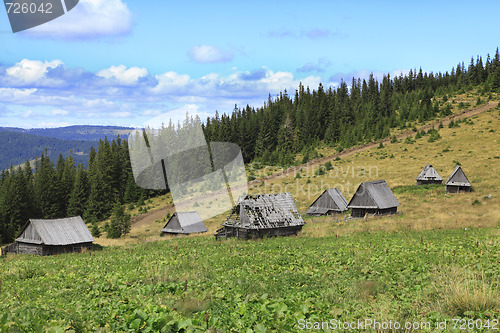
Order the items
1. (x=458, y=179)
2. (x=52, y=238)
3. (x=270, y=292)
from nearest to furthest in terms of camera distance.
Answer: (x=270, y=292)
(x=52, y=238)
(x=458, y=179)

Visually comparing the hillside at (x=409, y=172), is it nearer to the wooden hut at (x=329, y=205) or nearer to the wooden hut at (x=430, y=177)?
the wooden hut at (x=430, y=177)

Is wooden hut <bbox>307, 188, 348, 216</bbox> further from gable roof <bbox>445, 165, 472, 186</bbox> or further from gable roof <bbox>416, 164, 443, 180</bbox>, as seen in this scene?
gable roof <bbox>416, 164, 443, 180</bbox>

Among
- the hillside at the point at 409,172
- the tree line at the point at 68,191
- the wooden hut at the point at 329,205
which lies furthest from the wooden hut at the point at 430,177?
the tree line at the point at 68,191

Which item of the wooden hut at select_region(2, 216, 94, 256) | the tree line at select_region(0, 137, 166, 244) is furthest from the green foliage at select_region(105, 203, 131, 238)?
the wooden hut at select_region(2, 216, 94, 256)

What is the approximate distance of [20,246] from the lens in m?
41.5

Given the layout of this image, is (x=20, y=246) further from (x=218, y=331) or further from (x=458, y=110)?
(x=458, y=110)

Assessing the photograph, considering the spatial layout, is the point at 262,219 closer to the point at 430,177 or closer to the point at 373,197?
the point at 373,197

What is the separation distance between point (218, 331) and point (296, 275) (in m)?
5.99

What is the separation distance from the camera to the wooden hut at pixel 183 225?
51.0m

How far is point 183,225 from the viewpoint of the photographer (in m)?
51.0

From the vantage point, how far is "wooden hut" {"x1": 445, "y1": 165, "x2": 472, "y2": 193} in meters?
50.7

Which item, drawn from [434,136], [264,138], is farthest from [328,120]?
[434,136]

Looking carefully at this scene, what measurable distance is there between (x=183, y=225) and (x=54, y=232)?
656 inches

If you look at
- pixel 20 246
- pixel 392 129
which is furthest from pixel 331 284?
pixel 392 129
